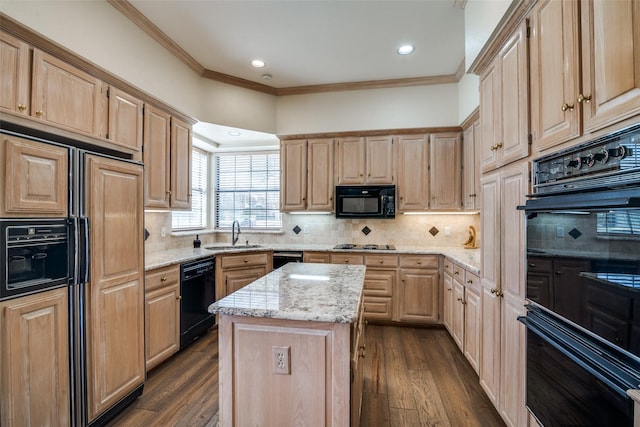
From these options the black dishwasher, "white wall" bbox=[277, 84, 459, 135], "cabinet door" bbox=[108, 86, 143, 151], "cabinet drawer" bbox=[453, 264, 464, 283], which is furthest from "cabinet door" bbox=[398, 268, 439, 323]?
"cabinet door" bbox=[108, 86, 143, 151]

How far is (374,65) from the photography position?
3393 millimetres

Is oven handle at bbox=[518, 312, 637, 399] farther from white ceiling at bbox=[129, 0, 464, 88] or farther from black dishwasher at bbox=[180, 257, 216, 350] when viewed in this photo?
black dishwasher at bbox=[180, 257, 216, 350]

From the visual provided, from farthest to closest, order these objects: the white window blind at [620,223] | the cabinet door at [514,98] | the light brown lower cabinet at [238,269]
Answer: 1. the light brown lower cabinet at [238,269]
2. the cabinet door at [514,98]
3. the white window blind at [620,223]

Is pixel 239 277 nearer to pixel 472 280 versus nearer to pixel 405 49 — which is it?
pixel 472 280

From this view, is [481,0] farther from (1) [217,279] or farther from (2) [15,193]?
(1) [217,279]

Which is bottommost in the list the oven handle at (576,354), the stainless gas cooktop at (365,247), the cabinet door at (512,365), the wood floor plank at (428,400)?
the wood floor plank at (428,400)

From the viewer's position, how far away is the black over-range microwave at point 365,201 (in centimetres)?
380

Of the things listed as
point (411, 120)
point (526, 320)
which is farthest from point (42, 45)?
point (411, 120)

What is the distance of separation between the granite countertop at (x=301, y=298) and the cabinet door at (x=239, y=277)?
1.69 m

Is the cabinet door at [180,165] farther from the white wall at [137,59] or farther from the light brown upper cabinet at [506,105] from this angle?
the light brown upper cabinet at [506,105]

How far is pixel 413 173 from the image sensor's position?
12.4 ft

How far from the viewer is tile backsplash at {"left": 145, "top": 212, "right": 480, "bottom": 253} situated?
3922mm

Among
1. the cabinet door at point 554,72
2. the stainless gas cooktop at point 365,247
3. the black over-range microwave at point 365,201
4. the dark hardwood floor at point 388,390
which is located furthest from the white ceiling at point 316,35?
the dark hardwood floor at point 388,390

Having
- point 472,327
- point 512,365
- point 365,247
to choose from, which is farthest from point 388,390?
point 365,247
